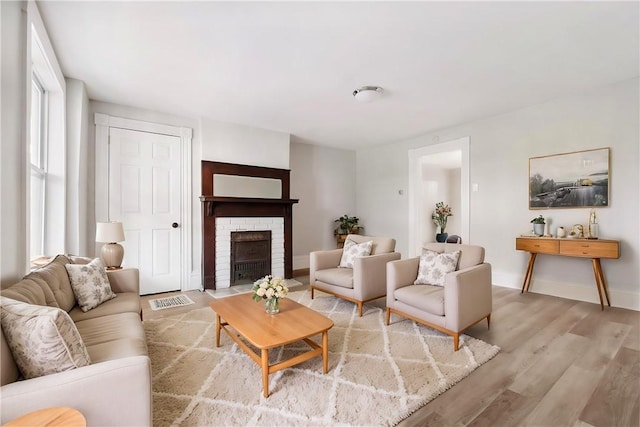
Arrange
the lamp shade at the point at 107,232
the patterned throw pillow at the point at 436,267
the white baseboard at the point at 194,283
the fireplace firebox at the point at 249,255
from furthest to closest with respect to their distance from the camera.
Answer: the fireplace firebox at the point at 249,255 → the white baseboard at the point at 194,283 → the lamp shade at the point at 107,232 → the patterned throw pillow at the point at 436,267

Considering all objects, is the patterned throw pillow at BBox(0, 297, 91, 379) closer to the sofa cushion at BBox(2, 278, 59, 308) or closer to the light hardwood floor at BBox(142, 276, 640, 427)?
the sofa cushion at BBox(2, 278, 59, 308)

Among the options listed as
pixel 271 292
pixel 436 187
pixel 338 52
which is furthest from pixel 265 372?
pixel 436 187

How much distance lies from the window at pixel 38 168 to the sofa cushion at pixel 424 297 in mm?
3347

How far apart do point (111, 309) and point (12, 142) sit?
1.26m

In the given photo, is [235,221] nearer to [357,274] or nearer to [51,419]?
[357,274]

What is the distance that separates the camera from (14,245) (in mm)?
1749

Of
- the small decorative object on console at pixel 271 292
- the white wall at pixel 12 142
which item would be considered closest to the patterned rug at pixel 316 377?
the small decorative object on console at pixel 271 292

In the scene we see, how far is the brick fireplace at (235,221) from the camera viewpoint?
14.1ft

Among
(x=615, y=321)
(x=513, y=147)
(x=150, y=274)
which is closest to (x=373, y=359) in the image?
(x=615, y=321)

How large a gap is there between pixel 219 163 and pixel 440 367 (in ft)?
12.5

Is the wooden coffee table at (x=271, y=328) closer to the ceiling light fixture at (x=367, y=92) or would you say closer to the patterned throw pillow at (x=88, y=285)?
the patterned throw pillow at (x=88, y=285)

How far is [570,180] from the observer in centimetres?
366

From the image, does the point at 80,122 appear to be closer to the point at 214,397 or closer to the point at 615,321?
the point at 214,397

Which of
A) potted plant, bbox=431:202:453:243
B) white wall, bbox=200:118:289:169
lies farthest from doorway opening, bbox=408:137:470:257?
white wall, bbox=200:118:289:169
